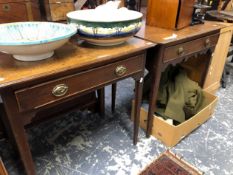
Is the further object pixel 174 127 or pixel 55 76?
pixel 174 127

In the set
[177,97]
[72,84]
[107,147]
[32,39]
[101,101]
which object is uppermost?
[32,39]

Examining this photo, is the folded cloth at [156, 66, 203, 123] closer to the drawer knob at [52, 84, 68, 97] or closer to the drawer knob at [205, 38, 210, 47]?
the drawer knob at [205, 38, 210, 47]

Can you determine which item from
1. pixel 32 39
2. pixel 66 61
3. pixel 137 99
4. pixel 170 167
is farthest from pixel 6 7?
pixel 170 167

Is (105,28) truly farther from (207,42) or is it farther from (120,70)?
(207,42)

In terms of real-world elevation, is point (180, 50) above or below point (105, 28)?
below

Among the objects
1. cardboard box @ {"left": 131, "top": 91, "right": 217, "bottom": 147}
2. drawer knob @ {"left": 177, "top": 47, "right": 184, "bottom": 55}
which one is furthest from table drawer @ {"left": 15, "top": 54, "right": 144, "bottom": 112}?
cardboard box @ {"left": 131, "top": 91, "right": 217, "bottom": 147}

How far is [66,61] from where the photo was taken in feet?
2.60

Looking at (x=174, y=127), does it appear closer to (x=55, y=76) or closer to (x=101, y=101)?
(x=101, y=101)

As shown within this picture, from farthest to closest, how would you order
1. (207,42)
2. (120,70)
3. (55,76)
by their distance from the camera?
(207,42) < (120,70) < (55,76)

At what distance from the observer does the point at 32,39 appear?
83 cm

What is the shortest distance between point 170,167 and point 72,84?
0.80m

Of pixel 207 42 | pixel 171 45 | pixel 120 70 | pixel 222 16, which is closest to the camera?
pixel 120 70

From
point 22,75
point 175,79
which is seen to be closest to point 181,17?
point 175,79

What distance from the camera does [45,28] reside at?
903 mm
